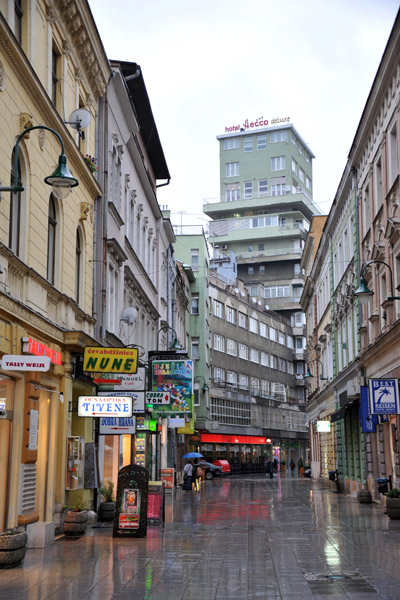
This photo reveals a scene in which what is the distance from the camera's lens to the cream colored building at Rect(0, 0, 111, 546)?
575 inches

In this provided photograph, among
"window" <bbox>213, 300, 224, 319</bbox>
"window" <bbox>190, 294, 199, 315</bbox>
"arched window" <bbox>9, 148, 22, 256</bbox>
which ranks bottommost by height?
"arched window" <bbox>9, 148, 22, 256</bbox>

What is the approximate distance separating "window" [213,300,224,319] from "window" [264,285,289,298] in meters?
27.9

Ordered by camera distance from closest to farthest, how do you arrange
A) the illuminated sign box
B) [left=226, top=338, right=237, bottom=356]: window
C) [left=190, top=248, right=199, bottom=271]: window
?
1. the illuminated sign box
2. [left=190, top=248, right=199, bottom=271]: window
3. [left=226, top=338, right=237, bottom=356]: window

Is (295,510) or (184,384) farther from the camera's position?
(184,384)

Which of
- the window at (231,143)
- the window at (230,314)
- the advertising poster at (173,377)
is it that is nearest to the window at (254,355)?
the window at (230,314)

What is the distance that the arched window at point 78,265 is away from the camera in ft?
67.3

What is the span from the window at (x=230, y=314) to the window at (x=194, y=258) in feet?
30.5

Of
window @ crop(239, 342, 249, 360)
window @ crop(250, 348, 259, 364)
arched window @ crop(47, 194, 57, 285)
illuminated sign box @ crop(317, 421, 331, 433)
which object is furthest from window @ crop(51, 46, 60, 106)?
window @ crop(250, 348, 259, 364)

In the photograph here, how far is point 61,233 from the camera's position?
730 inches

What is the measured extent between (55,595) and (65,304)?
30.0 ft

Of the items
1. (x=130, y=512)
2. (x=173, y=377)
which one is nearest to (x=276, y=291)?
(x=173, y=377)

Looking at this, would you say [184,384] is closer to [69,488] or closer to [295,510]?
[295,510]

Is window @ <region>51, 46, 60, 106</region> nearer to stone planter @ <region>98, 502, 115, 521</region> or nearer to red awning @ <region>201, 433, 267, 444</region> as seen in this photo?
stone planter @ <region>98, 502, 115, 521</region>

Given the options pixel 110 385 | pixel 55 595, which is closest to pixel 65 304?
pixel 110 385
